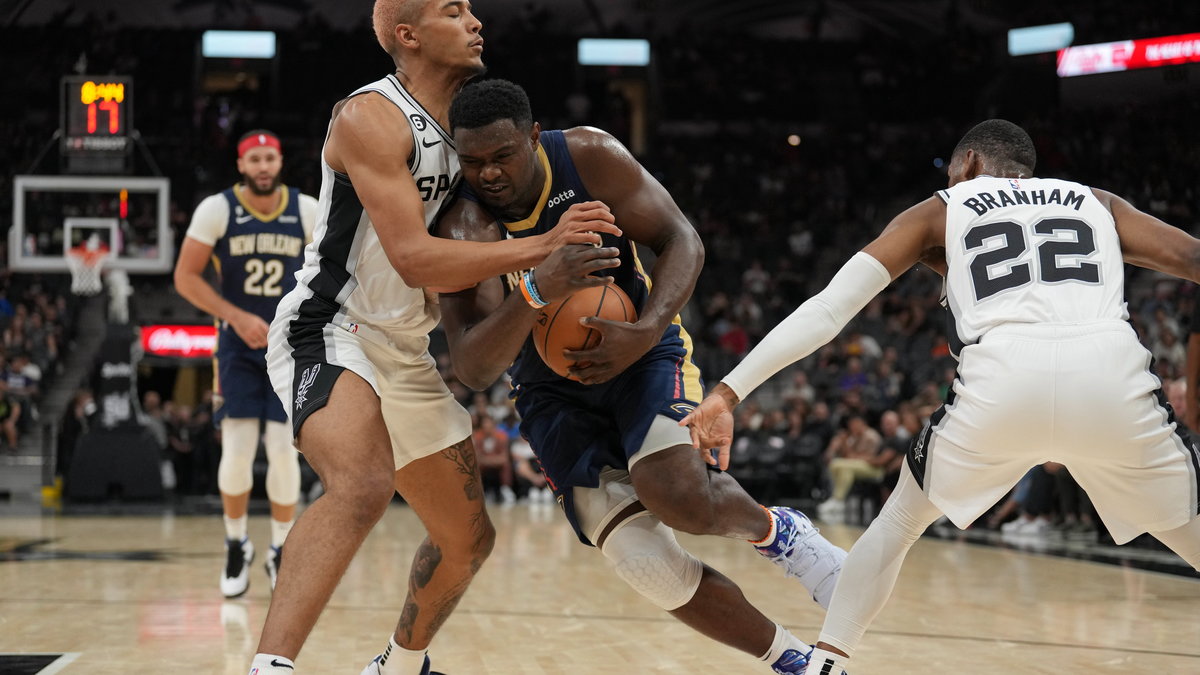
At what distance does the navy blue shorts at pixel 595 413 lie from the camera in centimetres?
359

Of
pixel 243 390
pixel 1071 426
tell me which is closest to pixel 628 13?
pixel 243 390

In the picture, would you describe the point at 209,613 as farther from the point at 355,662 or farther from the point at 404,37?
the point at 404,37

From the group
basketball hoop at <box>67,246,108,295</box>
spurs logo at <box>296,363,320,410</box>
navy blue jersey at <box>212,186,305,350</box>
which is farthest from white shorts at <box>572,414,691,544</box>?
basketball hoop at <box>67,246,108,295</box>

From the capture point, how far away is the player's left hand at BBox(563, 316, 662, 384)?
10.6 ft

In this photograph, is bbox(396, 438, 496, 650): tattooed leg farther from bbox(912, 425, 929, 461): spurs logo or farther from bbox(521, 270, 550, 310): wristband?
bbox(912, 425, 929, 461): spurs logo

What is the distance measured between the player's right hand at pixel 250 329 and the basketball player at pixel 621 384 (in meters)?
2.41

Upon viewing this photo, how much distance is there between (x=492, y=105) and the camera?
3201 millimetres

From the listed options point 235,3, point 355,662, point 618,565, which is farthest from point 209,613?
point 235,3

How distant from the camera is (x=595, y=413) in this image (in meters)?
3.73

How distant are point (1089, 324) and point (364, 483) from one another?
1.89m

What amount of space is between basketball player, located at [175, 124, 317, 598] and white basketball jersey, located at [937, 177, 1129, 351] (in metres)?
3.77

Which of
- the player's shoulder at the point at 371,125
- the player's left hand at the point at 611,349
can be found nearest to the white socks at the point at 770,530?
the player's left hand at the point at 611,349

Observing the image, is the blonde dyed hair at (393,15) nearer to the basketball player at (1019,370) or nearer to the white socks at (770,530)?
the basketball player at (1019,370)

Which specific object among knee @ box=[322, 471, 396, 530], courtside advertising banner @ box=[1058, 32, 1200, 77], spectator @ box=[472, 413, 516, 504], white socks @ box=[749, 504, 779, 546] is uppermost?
courtside advertising banner @ box=[1058, 32, 1200, 77]
